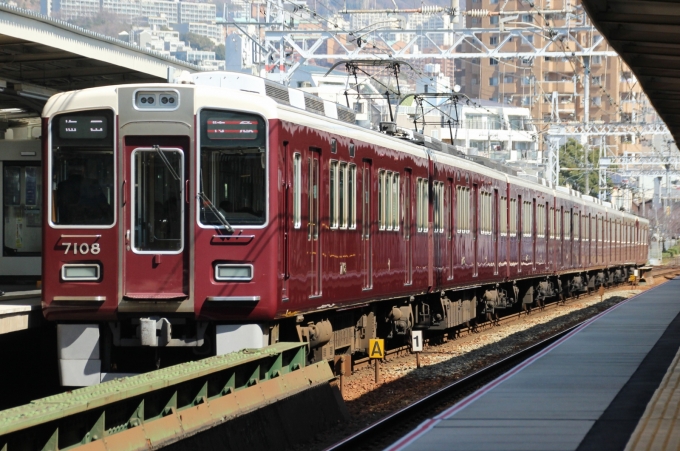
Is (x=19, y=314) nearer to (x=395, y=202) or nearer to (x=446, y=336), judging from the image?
(x=395, y=202)

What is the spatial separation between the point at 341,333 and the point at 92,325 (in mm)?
3930

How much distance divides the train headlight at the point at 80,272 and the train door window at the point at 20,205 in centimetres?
426

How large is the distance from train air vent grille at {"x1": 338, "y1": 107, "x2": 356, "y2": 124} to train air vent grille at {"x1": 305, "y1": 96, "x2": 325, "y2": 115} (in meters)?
0.72

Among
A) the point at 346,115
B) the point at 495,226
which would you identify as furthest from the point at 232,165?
the point at 495,226

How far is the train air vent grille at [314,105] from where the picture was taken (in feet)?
42.9

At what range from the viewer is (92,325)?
11531 mm

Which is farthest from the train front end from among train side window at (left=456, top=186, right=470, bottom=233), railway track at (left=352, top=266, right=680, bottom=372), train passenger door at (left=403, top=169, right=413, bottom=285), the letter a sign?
train side window at (left=456, top=186, right=470, bottom=233)

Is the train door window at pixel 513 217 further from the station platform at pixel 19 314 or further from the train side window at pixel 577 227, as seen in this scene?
the station platform at pixel 19 314

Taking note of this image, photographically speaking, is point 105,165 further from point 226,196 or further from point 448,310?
point 448,310

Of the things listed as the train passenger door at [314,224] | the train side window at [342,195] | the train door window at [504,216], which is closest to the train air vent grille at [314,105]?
the train passenger door at [314,224]

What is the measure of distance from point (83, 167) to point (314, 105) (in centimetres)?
297

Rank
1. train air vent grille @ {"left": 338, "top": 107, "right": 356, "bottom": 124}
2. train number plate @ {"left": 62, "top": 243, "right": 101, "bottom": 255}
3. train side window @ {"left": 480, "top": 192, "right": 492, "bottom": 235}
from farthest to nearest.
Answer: train side window @ {"left": 480, "top": 192, "right": 492, "bottom": 235} < train air vent grille @ {"left": 338, "top": 107, "right": 356, "bottom": 124} < train number plate @ {"left": 62, "top": 243, "right": 101, "bottom": 255}

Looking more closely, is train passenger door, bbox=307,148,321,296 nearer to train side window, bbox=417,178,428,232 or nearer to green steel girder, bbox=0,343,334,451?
green steel girder, bbox=0,343,334,451

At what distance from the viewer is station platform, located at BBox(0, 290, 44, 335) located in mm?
11523
